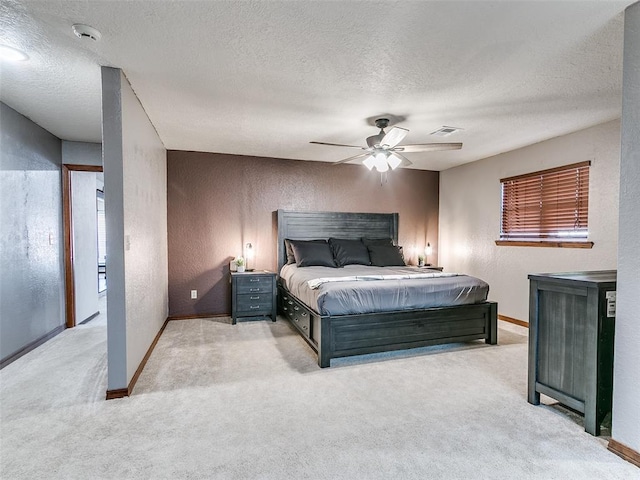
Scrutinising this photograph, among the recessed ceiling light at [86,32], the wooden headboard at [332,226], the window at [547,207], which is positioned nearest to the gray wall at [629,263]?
the window at [547,207]

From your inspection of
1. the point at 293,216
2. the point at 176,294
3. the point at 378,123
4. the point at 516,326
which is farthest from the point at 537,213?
the point at 176,294

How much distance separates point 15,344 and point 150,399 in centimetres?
194

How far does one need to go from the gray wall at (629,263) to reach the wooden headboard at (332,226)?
3.89m

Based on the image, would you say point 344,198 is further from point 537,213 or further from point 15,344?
point 15,344

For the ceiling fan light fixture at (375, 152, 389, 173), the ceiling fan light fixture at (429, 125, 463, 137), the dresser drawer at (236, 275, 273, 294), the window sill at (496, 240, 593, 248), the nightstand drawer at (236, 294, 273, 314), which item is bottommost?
the nightstand drawer at (236, 294, 273, 314)

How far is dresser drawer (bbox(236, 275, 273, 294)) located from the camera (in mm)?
4656

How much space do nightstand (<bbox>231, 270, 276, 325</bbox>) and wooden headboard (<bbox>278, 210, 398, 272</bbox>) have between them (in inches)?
21.0

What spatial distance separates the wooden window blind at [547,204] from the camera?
390 cm

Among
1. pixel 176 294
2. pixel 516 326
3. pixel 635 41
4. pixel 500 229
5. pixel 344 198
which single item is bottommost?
pixel 516 326

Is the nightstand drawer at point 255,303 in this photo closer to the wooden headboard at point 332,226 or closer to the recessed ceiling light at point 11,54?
the wooden headboard at point 332,226

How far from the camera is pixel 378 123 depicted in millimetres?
3592

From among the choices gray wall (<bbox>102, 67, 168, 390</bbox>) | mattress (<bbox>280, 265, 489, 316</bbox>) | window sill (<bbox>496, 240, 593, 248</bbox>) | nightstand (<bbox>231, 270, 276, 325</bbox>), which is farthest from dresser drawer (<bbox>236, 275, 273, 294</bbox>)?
window sill (<bbox>496, 240, 593, 248</bbox>)

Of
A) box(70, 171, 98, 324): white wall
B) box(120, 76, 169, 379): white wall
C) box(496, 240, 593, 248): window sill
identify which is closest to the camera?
box(120, 76, 169, 379): white wall

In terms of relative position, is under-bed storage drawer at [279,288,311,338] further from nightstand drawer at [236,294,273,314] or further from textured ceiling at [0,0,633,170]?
textured ceiling at [0,0,633,170]
